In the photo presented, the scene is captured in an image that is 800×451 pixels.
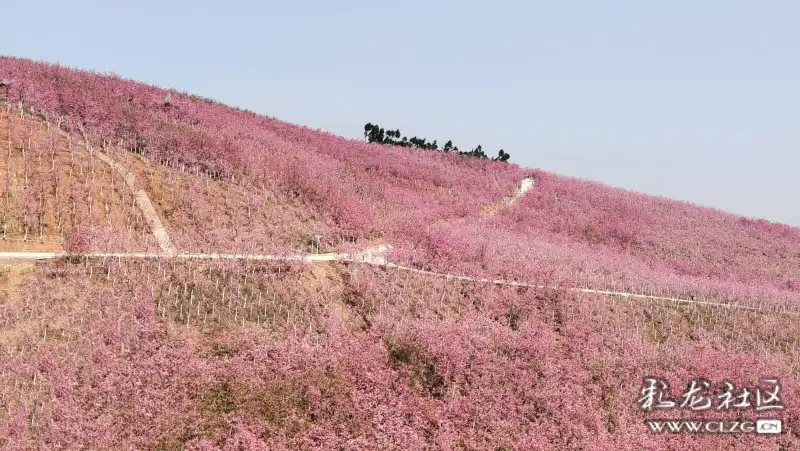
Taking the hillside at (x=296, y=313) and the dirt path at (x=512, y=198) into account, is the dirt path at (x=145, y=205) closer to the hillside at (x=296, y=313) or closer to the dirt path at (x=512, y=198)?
the hillside at (x=296, y=313)

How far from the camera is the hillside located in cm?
1927

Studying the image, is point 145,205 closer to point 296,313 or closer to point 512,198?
point 296,313

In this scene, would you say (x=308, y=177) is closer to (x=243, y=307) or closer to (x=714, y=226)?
(x=243, y=307)

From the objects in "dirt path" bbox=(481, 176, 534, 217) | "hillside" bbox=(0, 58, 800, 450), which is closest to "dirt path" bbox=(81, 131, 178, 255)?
"hillside" bbox=(0, 58, 800, 450)

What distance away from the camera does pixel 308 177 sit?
4116 cm

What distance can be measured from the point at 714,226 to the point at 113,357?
59.3 meters

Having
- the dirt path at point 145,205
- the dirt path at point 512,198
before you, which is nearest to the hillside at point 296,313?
the dirt path at point 145,205

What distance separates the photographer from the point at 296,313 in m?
24.6

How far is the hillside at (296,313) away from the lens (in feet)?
63.2

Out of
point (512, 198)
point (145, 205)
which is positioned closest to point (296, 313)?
point (145, 205)

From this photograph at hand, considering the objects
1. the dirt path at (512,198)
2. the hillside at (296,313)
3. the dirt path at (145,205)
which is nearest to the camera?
the hillside at (296,313)

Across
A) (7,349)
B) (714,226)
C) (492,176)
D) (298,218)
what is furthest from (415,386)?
(714,226)

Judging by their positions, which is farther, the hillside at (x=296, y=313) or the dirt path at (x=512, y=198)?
the dirt path at (x=512, y=198)

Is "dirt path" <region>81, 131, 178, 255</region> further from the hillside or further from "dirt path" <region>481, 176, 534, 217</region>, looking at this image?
"dirt path" <region>481, 176, 534, 217</region>
